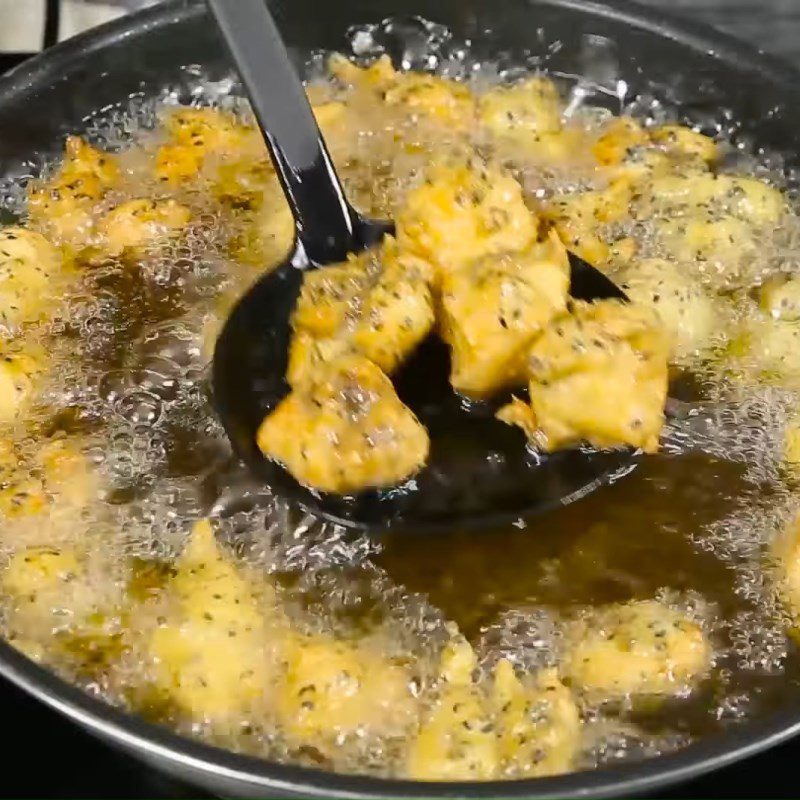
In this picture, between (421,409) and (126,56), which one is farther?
(126,56)

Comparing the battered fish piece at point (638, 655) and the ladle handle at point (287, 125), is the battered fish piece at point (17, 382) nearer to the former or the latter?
the ladle handle at point (287, 125)

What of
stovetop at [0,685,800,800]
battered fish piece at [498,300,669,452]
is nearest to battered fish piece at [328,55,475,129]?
battered fish piece at [498,300,669,452]

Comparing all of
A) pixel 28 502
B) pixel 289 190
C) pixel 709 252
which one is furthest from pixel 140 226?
pixel 709 252

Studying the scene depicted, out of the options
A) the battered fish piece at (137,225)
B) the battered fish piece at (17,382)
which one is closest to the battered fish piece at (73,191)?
the battered fish piece at (137,225)

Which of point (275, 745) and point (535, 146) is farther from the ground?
Result: point (535, 146)

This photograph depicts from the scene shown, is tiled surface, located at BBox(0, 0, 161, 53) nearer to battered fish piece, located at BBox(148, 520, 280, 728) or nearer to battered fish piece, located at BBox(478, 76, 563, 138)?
battered fish piece, located at BBox(478, 76, 563, 138)

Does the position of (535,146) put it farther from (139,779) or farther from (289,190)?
(139,779)

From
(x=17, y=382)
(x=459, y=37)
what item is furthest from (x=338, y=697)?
(x=459, y=37)

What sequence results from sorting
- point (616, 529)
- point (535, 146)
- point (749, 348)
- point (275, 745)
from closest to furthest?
1. point (275, 745)
2. point (616, 529)
3. point (749, 348)
4. point (535, 146)
